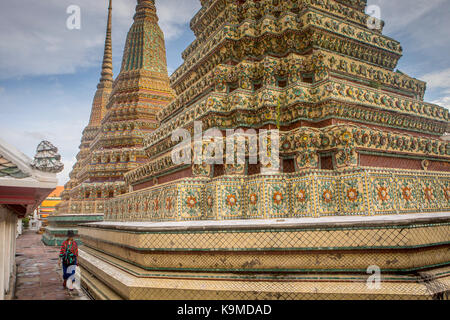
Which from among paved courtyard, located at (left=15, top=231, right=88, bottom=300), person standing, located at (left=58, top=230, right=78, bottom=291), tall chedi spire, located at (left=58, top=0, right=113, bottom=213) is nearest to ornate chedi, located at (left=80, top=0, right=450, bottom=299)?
person standing, located at (left=58, top=230, right=78, bottom=291)

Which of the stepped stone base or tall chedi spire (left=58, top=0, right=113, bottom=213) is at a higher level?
tall chedi spire (left=58, top=0, right=113, bottom=213)

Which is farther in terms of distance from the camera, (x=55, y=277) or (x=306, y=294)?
(x=55, y=277)

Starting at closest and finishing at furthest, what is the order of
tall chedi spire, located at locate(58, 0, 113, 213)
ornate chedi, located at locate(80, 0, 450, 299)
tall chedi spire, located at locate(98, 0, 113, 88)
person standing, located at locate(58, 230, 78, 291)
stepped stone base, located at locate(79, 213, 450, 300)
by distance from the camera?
1. stepped stone base, located at locate(79, 213, 450, 300)
2. ornate chedi, located at locate(80, 0, 450, 299)
3. person standing, located at locate(58, 230, 78, 291)
4. tall chedi spire, located at locate(58, 0, 113, 213)
5. tall chedi spire, located at locate(98, 0, 113, 88)

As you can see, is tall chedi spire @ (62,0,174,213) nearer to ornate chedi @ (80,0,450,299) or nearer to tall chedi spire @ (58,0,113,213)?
tall chedi spire @ (58,0,113,213)

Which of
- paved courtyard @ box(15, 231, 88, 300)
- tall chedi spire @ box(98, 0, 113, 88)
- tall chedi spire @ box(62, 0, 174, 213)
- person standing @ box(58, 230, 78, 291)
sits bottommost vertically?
paved courtyard @ box(15, 231, 88, 300)

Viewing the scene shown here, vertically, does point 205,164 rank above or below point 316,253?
above

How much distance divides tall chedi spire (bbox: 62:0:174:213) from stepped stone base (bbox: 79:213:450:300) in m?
12.0

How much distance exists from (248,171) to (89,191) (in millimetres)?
12618

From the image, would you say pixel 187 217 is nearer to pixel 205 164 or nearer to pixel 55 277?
pixel 205 164

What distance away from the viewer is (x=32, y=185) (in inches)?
115

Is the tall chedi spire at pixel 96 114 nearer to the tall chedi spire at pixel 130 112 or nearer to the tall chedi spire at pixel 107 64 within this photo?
the tall chedi spire at pixel 107 64

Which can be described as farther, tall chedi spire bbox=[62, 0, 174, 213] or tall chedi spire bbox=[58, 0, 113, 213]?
tall chedi spire bbox=[58, 0, 113, 213]

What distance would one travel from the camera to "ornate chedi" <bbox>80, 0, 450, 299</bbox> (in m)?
3.61

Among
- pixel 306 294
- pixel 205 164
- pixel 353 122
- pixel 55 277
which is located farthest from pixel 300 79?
pixel 55 277
